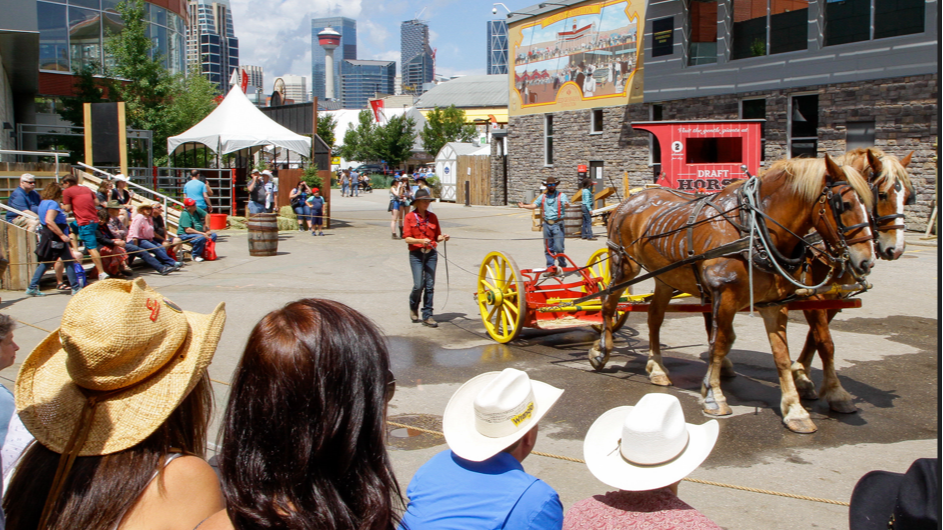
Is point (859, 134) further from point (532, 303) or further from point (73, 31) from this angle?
point (73, 31)

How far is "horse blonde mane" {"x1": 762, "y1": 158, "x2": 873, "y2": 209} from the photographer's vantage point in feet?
16.9

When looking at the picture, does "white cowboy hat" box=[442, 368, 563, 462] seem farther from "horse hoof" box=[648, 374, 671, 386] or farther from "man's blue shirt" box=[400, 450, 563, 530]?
"horse hoof" box=[648, 374, 671, 386]

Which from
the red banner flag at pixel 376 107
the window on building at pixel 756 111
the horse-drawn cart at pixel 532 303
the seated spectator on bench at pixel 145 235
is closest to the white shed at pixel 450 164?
the window on building at pixel 756 111

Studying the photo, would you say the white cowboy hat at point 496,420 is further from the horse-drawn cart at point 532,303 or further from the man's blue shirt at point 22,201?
the man's blue shirt at point 22,201

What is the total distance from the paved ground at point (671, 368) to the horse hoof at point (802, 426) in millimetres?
69

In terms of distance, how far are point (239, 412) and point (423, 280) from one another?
7958 millimetres

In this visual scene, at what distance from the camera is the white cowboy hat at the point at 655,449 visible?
2.19 metres

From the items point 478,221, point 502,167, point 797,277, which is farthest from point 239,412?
point 502,167

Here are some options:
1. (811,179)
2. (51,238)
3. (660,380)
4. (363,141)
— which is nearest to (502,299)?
(660,380)

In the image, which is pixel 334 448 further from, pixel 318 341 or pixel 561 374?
pixel 561 374

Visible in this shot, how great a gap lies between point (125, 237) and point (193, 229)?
6.04 feet

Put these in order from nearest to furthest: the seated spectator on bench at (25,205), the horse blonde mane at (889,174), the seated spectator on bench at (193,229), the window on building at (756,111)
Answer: the horse blonde mane at (889,174)
the seated spectator on bench at (25,205)
the seated spectator on bench at (193,229)
the window on building at (756,111)

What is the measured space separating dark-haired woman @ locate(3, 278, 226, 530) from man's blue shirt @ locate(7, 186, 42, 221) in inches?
452

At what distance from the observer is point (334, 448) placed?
156cm
